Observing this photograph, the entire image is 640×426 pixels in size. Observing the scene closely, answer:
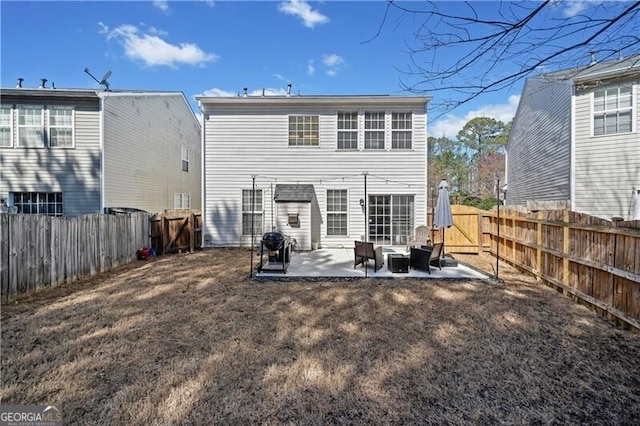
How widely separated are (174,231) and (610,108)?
622 inches

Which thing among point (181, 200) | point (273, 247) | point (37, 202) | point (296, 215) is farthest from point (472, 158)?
point (37, 202)

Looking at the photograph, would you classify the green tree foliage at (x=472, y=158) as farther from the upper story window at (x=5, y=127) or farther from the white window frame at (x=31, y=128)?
the upper story window at (x=5, y=127)

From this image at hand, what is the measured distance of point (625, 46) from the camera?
215cm

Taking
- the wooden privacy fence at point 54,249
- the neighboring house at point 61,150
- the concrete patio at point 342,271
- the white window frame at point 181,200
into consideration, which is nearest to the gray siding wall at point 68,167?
the neighboring house at point 61,150

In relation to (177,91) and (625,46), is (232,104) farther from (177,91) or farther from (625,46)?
(625,46)

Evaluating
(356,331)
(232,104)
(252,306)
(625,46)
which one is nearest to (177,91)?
(232,104)

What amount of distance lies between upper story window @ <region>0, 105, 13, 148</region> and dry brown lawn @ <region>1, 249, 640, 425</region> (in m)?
8.69

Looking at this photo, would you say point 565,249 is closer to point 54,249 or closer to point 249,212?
point 249,212

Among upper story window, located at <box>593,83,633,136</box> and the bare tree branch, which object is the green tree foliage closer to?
upper story window, located at <box>593,83,633,136</box>

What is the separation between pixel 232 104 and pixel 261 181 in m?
3.12

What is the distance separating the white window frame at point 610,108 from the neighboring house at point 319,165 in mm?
5747

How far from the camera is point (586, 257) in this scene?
5.02 metres


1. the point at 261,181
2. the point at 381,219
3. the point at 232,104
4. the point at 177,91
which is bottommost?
the point at 381,219

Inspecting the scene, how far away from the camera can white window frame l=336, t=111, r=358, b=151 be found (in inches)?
440
